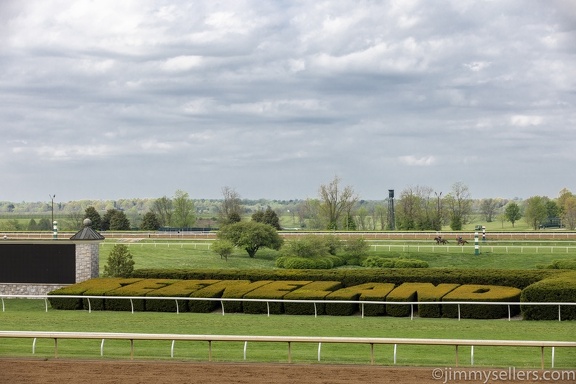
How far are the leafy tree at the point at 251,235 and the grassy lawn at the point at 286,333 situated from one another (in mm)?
17591

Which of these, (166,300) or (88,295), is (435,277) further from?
(88,295)

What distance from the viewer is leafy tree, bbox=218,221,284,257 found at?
40906mm

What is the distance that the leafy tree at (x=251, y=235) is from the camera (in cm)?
4091

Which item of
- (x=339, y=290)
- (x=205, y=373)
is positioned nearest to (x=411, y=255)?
Result: (x=339, y=290)

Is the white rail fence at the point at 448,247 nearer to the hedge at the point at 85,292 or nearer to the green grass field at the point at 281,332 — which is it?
the hedge at the point at 85,292

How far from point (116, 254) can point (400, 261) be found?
40.4 ft

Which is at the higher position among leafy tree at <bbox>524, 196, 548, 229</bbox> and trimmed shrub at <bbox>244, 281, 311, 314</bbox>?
leafy tree at <bbox>524, 196, 548, 229</bbox>

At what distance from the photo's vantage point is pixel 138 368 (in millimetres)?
14461

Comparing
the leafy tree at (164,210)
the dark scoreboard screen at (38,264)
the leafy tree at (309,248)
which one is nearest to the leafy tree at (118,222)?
the leafy tree at (164,210)

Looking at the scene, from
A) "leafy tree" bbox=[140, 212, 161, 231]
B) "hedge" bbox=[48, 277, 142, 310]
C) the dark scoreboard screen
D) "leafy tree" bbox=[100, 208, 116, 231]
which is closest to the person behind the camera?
"hedge" bbox=[48, 277, 142, 310]

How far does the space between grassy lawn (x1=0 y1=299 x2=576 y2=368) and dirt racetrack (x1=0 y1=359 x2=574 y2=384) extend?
799 millimetres

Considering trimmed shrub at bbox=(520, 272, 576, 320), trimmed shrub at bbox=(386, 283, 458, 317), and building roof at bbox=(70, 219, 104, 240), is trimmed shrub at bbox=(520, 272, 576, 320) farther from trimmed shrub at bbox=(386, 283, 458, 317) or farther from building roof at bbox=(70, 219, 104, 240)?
building roof at bbox=(70, 219, 104, 240)

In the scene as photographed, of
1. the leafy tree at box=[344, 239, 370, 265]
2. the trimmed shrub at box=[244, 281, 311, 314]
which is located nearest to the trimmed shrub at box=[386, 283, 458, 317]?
the trimmed shrub at box=[244, 281, 311, 314]

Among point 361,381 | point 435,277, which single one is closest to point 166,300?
point 435,277
